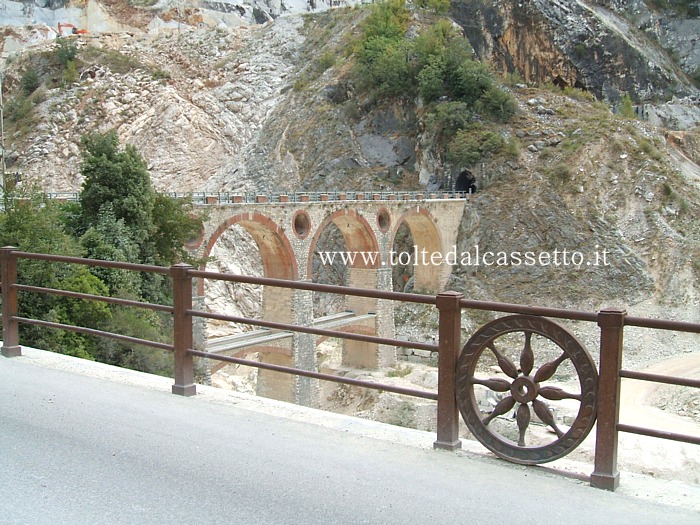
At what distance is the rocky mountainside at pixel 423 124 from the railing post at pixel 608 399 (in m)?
→ 29.2

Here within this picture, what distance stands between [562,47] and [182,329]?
150 ft

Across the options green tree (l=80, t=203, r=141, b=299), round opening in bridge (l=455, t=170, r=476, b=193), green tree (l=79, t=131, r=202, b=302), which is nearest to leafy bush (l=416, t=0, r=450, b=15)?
round opening in bridge (l=455, t=170, r=476, b=193)

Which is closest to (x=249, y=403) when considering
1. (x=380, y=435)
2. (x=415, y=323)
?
(x=380, y=435)

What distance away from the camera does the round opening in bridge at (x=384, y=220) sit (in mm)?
30734

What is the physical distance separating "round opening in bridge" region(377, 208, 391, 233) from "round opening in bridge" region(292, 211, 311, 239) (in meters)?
4.70

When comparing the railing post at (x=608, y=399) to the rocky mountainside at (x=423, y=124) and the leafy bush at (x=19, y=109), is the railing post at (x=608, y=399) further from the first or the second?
the leafy bush at (x=19, y=109)

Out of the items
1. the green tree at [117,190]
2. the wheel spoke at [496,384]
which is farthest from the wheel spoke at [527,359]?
the green tree at [117,190]

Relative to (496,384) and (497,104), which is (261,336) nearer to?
(497,104)

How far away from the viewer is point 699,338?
2883 cm

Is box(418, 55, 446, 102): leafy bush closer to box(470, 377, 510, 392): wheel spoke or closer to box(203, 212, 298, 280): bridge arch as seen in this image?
box(203, 212, 298, 280): bridge arch

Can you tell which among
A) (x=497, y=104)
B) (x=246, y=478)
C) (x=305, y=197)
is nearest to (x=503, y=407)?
(x=246, y=478)

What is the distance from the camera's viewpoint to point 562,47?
46750mm

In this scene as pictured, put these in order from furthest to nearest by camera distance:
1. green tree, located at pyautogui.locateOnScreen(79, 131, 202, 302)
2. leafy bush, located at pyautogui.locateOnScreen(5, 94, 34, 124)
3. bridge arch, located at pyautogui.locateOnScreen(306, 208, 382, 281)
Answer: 1. leafy bush, located at pyautogui.locateOnScreen(5, 94, 34, 124)
2. bridge arch, located at pyautogui.locateOnScreen(306, 208, 382, 281)
3. green tree, located at pyautogui.locateOnScreen(79, 131, 202, 302)

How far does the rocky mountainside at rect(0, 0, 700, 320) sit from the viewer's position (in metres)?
34.0
